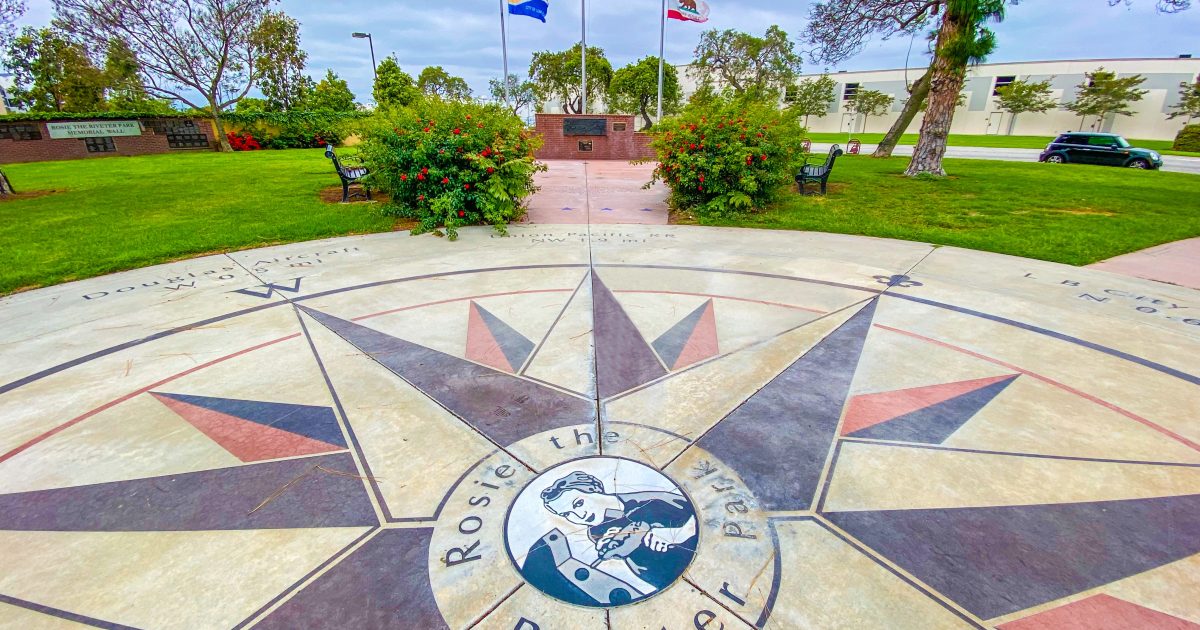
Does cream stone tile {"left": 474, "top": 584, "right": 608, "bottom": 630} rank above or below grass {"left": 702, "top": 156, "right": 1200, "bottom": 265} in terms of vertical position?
below

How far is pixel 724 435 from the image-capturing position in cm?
304

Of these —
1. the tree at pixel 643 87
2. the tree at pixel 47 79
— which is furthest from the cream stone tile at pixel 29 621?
the tree at pixel 643 87

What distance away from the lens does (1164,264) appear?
6512 millimetres

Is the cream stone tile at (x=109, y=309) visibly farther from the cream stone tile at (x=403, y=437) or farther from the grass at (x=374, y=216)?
the cream stone tile at (x=403, y=437)

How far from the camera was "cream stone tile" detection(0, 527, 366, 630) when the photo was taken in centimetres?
199

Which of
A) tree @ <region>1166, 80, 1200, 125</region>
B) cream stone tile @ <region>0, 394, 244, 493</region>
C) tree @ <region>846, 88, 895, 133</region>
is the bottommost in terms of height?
cream stone tile @ <region>0, 394, 244, 493</region>

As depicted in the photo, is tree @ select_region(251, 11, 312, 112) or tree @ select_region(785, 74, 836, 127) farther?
tree @ select_region(785, 74, 836, 127)

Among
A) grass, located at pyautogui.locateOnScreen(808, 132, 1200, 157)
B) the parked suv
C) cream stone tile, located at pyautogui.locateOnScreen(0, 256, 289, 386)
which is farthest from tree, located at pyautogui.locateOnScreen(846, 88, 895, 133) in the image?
cream stone tile, located at pyautogui.locateOnScreen(0, 256, 289, 386)

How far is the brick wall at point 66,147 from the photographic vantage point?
2345cm

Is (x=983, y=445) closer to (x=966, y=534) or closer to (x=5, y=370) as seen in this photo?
(x=966, y=534)

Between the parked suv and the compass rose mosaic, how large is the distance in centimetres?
2168

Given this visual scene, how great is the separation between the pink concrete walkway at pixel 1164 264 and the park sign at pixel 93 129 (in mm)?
37305

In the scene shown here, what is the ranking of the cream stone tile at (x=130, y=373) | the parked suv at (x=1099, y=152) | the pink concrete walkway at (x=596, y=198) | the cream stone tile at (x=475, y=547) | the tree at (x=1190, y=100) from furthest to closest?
the tree at (x=1190, y=100) → the parked suv at (x=1099, y=152) → the pink concrete walkway at (x=596, y=198) → the cream stone tile at (x=130, y=373) → the cream stone tile at (x=475, y=547)

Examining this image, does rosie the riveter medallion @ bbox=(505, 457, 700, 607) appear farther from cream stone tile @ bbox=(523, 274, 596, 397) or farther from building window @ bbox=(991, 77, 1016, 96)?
building window @ bbox=(991, 77, 1016, 96)
